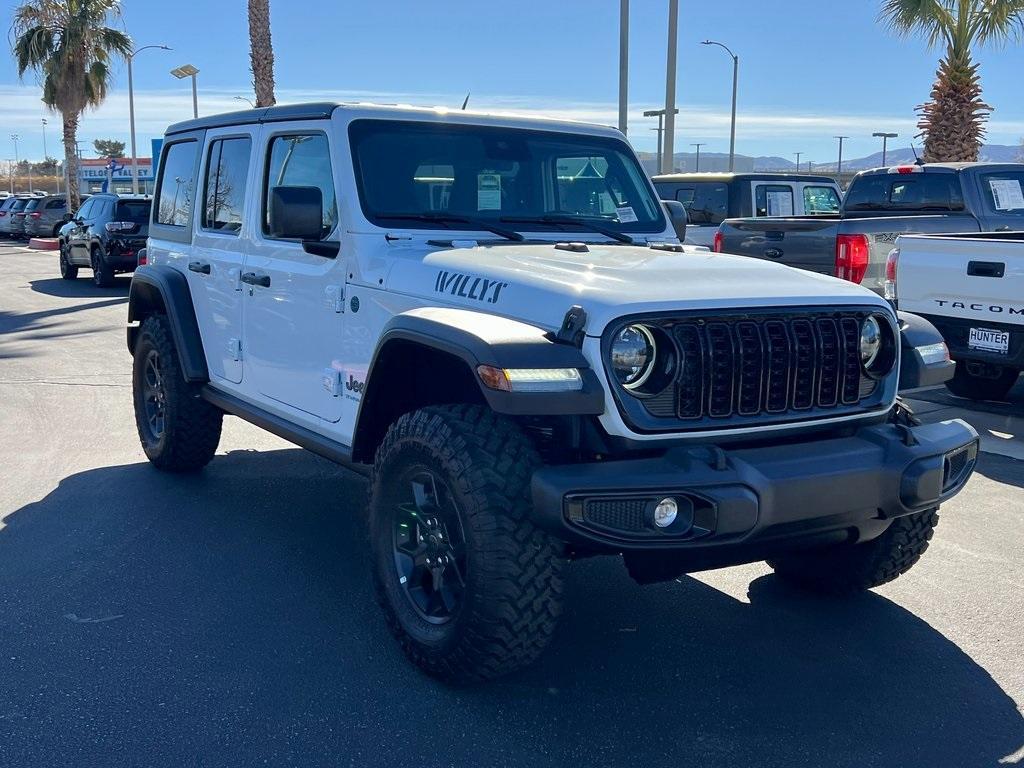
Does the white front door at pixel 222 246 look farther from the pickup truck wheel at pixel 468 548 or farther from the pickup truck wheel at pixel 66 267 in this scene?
the pickup truck wheel at pixel 66 267

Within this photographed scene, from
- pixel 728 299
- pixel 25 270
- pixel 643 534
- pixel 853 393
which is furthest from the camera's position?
pixel 25 270

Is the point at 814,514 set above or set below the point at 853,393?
below

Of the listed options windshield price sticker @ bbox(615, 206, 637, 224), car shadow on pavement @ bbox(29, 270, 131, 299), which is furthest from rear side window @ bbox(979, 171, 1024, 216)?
car shadow on pavement @ bbox(29, 270, 131, 299)

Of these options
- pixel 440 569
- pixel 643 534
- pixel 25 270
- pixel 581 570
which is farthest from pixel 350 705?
pixel 25 270

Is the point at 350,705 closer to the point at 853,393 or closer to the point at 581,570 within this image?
the point at 581,570

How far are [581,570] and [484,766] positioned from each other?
1788 mm

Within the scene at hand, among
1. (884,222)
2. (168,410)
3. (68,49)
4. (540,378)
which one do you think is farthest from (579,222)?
(68,49)

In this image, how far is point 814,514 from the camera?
339 centimetres

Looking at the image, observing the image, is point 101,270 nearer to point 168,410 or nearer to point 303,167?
Answer: point 168,410

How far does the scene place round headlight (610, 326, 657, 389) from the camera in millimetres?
3479

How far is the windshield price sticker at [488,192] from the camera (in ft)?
16.0

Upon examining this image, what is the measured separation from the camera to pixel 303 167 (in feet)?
16.4

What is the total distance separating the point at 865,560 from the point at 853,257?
18.3 ft

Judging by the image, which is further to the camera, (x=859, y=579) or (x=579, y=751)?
(x=859, y=579)
